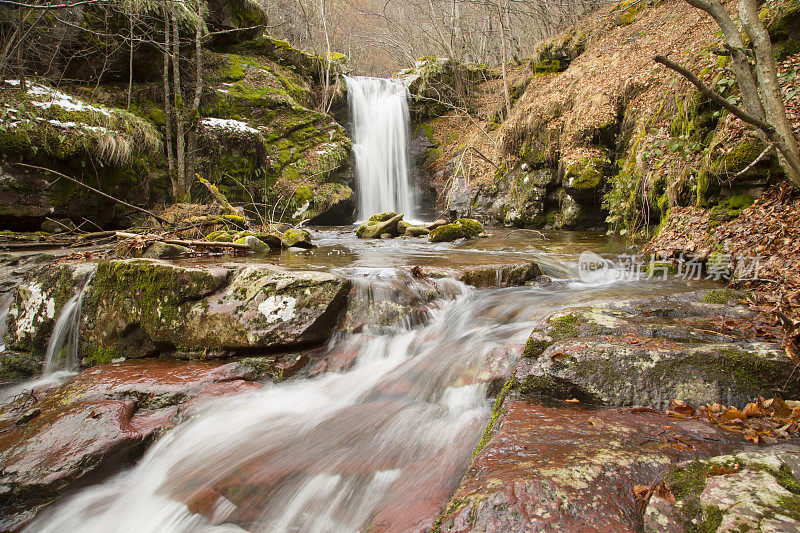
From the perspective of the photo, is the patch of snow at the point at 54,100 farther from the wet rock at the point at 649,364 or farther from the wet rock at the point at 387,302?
the wet rock at the point at 649,364

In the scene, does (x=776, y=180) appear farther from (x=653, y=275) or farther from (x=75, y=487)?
(x=75, y=487)

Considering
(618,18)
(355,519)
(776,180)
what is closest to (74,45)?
(355,519)

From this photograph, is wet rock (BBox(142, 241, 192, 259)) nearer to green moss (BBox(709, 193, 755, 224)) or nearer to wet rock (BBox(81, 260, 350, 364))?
wet rock (BBox(81, 260, 350, 364))

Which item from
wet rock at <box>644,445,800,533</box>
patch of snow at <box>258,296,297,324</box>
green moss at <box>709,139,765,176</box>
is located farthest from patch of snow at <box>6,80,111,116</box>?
green moss at <box>709,139,765,176</box>

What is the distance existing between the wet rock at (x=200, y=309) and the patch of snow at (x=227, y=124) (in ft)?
31.0

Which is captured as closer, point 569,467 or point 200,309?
point 569,467

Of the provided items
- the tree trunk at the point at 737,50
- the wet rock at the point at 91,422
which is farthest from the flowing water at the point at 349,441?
the tree trunk at the point at 737,50

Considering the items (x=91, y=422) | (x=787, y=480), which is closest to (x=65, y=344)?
(x=91, y=422)

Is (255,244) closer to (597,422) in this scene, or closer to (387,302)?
(387,302)

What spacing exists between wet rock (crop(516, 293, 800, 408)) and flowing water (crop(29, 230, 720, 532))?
1.83 feet

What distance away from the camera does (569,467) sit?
5.05 feet

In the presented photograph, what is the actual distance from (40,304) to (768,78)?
27.0 ft

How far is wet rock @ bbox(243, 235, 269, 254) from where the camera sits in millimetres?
7445

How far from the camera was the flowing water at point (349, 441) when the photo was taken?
7.10ft
